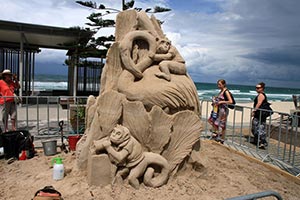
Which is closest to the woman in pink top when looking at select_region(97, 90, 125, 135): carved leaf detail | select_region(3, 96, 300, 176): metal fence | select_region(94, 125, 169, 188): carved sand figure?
select_region(3, 96, 300, 176): metal fence

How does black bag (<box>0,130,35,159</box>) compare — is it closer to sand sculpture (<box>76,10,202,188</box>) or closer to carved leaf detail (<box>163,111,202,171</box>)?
sand sculpture (<box>76,10,202,188</box>)

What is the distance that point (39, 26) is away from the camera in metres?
9.27

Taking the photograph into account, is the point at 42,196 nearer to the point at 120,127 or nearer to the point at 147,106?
the point at 120,127

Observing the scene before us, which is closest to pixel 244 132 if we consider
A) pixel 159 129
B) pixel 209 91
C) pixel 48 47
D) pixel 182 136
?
pixel 182 136

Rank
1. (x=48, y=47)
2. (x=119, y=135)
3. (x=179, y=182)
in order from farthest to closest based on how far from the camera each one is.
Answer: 1. (x=48, y=47)
2. (x=179, y=182)
3. (x=119, y=135)

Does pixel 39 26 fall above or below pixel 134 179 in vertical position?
above

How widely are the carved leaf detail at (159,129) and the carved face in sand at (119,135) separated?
347mm

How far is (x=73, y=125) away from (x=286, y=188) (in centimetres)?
465

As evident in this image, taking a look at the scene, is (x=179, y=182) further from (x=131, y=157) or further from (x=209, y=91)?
(x=209, y=91)

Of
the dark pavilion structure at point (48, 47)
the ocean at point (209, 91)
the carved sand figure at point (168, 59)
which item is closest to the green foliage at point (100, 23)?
the dark pavilion structure at point (48, 47)

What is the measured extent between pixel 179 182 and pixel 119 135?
100 centimetres

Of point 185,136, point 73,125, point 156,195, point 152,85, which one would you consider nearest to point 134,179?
point 156,195

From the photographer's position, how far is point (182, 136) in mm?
3352

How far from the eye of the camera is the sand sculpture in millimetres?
2988
